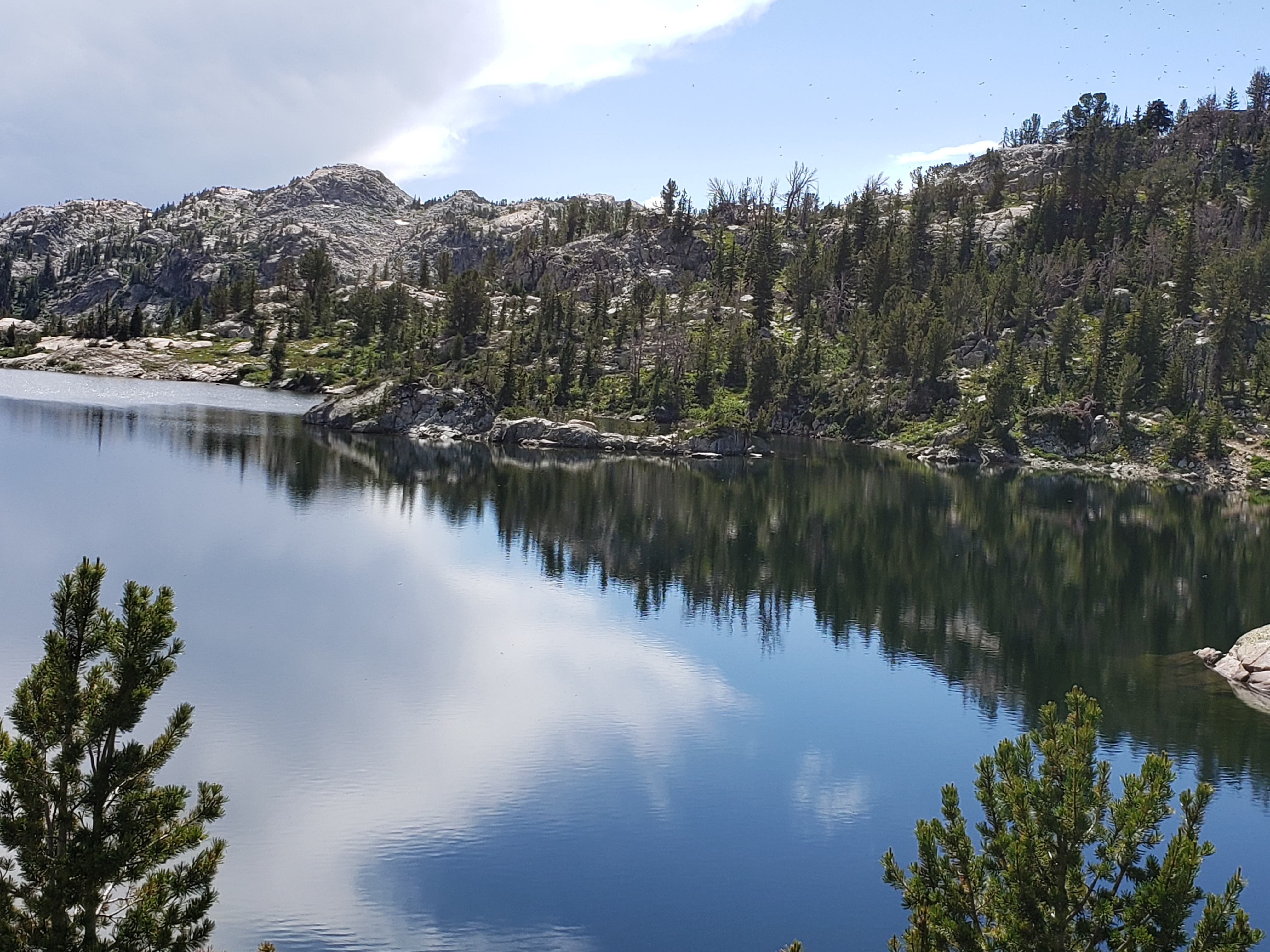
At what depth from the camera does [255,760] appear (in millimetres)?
29141

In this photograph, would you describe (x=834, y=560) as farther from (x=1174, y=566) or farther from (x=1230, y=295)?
(x=1230, y=295)

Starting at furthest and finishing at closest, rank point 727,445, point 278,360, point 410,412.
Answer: point 278,360 < point 410,412 < point 727,445

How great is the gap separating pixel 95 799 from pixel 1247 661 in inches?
1811

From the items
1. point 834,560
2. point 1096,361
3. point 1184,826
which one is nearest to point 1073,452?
point 1096,361

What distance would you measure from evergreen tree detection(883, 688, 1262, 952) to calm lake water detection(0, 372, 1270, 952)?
8.02 m

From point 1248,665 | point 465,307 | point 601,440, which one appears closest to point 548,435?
point 601,440

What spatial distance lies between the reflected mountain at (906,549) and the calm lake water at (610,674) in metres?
0.35

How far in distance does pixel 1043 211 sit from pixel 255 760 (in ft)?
585

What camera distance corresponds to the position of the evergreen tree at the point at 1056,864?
13.6 meters

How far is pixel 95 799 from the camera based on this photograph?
11648 mm

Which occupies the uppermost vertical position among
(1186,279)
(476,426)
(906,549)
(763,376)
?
(1186,279)

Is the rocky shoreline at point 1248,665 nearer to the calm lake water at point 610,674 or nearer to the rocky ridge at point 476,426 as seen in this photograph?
the calm lake water at point 610,674

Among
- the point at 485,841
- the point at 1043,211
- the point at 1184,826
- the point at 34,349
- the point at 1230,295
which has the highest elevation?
the point at 1043,211

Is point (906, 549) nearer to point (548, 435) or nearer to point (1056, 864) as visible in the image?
point (1056, 864)
